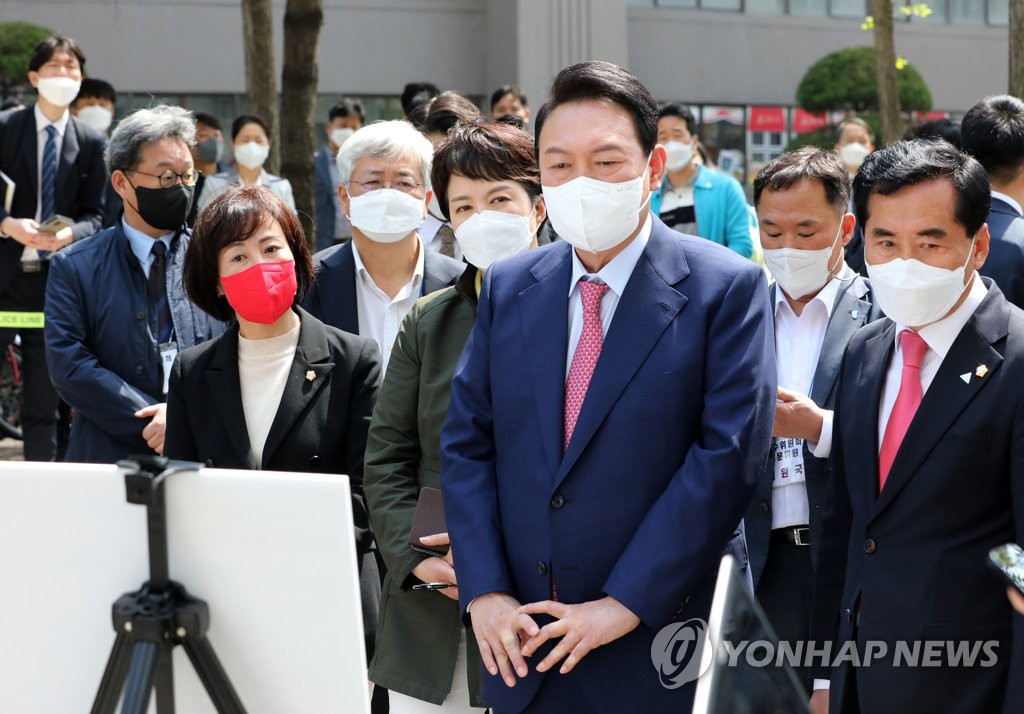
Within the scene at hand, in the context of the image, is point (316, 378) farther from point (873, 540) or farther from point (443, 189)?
point (873, 540)

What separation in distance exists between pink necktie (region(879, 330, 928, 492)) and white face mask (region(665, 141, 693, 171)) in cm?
531

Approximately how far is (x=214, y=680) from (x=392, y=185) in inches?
102

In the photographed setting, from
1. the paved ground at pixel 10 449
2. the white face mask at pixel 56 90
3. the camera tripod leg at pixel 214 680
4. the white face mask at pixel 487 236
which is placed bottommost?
the paved ground at pixel 10 449

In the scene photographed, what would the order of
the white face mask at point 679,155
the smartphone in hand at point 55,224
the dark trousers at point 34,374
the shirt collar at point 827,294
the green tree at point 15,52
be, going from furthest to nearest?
1. the green tree at point 15,52
2. the white face mask at point 679,155
3. the dark trousers at point 34,374
4. the smartphone in hand at point 55,224
5. the shirt collar at point 827,294

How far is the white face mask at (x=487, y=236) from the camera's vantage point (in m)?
3.76

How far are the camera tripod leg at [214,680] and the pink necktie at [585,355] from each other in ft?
3.08

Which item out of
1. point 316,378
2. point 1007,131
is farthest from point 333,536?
point 1007,131

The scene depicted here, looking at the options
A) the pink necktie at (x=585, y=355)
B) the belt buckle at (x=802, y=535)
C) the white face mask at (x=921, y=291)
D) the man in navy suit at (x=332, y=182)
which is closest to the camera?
the pink necktie at (x=585, y=355)

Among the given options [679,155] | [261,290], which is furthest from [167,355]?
[679,155]

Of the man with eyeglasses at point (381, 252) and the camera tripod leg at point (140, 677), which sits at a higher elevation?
the man with eyeglasses at point (381, 252)

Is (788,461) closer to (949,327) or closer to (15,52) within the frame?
(949,327)

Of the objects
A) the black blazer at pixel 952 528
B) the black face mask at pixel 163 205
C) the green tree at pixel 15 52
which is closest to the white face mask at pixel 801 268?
the black blazer at pixel 952 528

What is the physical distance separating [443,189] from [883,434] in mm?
1563

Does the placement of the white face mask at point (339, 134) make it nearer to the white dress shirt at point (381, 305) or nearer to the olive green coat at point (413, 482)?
the white dress shirt at point (381, 305)
